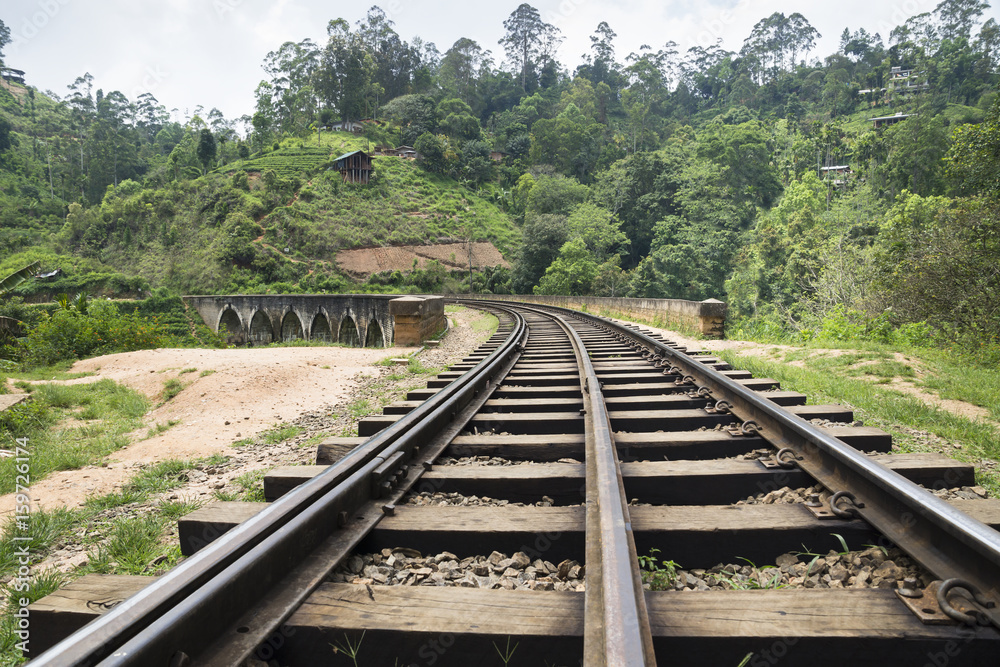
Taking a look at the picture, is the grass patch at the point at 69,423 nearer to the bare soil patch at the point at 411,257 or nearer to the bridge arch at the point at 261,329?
the bridge arch at the point at 261,329

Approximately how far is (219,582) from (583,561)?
112 centimetres

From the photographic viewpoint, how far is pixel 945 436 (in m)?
3.79

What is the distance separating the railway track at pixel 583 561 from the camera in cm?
126

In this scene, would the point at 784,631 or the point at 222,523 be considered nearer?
the point at 784,631

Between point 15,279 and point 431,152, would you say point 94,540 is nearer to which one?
point 15,279

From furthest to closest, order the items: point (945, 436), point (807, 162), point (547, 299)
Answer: point (807, 162) → point (547, 299) → point (945, 436)

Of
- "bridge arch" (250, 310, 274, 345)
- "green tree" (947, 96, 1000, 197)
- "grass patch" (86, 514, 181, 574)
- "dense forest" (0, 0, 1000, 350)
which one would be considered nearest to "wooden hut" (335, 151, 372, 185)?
"dense forest" (0, 0, 1000, 350)

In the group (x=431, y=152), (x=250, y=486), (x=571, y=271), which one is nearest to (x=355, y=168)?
(x=431, y=152)

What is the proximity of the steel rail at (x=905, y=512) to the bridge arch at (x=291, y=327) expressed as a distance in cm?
3069

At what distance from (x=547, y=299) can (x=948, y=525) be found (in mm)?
26221

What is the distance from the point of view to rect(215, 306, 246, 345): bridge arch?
33.4 metres

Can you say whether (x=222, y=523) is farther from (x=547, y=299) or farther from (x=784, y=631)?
(x=547, y=299)

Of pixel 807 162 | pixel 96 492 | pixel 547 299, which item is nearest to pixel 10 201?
pixel 547 299

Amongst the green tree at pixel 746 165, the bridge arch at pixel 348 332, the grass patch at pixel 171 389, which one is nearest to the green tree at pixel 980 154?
the grass patch at pixel 171 389
